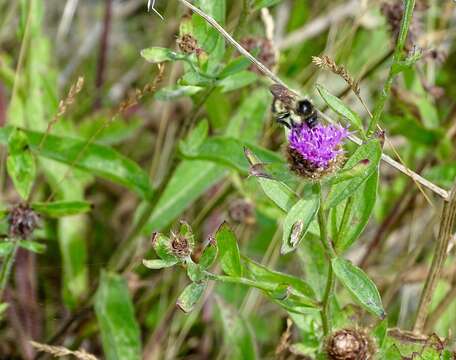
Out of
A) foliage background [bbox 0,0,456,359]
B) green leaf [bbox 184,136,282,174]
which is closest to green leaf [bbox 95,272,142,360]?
foliage background [bbox 0,0,456,359]

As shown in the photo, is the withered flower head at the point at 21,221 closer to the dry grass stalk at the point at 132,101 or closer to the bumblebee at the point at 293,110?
the dry grass stalk at the point at 132,101

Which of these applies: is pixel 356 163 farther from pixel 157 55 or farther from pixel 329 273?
pixel 157 55

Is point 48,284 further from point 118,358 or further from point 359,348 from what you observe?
point 359,348

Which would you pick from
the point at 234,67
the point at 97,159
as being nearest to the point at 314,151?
the point at 234,67

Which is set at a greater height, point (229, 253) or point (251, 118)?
point (251, 118)

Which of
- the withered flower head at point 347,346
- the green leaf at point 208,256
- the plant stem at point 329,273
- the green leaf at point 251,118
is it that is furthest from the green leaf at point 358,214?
the green leaf at point 251,118

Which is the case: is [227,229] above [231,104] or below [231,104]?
below

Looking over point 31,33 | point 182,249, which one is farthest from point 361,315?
point 31,33
